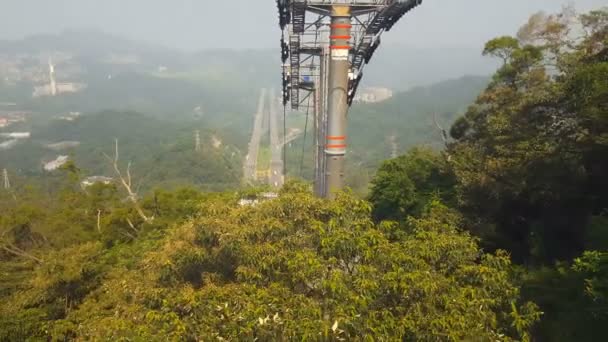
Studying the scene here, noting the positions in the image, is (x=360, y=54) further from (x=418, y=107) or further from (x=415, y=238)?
(x=418, y=107)

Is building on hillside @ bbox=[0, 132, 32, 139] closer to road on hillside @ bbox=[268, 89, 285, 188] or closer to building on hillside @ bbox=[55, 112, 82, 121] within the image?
building on hillside @ bbox=[55, 112, 82, 121]

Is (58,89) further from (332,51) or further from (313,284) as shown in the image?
(313,284)

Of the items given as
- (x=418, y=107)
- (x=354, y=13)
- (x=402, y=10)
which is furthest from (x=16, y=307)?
(x=418, y=107)

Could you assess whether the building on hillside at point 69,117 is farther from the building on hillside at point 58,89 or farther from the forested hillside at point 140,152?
the building on hillside at point 58,89

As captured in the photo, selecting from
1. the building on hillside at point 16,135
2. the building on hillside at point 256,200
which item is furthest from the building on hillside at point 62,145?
the building on hillside at point 256,200

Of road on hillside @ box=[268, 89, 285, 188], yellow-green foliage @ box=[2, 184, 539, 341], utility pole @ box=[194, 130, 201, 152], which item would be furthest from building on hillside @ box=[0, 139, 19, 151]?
yellow-green foliage @ box=[2, 184, 539, 341]

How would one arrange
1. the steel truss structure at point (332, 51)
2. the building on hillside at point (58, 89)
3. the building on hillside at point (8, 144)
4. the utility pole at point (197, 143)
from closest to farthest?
1. the steel truss structure at point (332, 51)
2. the utility pole at point (197, 143)
3. the building on hillside at point (8, 144)
4. the building on hillside at point (58, 89)
